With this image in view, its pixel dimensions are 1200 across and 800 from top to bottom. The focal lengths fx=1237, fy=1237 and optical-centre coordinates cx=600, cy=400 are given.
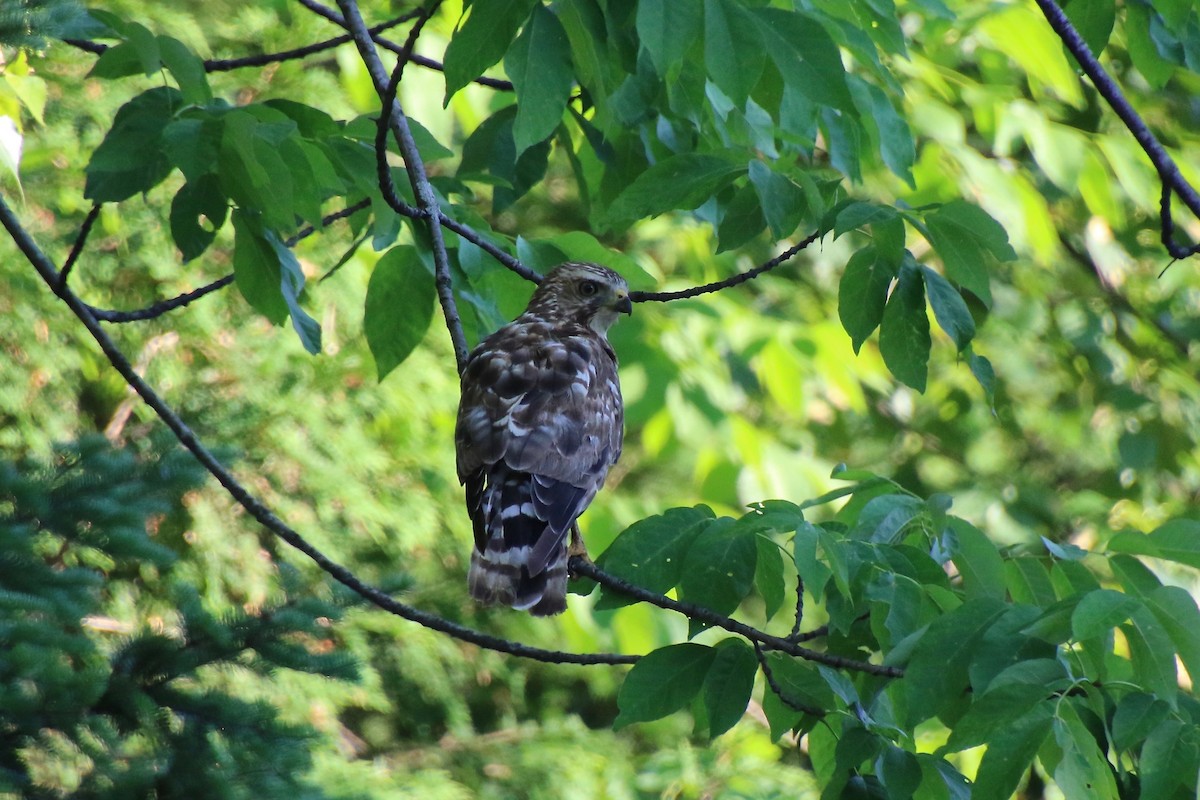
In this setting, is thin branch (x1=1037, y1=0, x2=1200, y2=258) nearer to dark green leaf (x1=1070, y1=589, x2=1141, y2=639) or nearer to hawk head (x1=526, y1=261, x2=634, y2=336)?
dark green leaf (x1=1070, y1=589, x2=1141, y2=639)

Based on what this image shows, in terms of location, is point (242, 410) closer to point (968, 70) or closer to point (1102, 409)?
point (968, 70)

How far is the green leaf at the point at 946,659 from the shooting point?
220 cm

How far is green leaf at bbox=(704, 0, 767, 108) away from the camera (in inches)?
89.4

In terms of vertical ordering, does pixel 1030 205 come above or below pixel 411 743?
above

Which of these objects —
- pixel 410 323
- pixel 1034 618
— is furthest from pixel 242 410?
pixel 1034 618

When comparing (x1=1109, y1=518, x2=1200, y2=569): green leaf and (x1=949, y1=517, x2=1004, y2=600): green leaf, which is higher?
(x1=949, y1=517, x2=1004, y2=600): green leaf

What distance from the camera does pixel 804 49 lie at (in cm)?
234

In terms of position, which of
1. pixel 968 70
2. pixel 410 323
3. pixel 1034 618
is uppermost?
pixel 968 70

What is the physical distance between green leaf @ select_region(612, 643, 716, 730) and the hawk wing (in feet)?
1.79

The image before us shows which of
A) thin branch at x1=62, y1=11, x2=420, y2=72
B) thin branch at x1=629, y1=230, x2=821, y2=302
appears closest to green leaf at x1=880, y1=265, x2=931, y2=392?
thin branch at x1=629, y1=230, x2=821, y2=302

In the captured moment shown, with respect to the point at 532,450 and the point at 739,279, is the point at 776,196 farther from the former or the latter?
the point at 532,450

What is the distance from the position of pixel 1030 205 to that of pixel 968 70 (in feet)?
6.89

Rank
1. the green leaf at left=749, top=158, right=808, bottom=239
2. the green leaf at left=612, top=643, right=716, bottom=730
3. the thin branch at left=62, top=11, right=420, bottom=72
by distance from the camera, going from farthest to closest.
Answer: the thin branch at left=62, top=11, right=420, bottom=72 < the green leaf at left=749, top=158, right=808, bottom=239 < the green leaf at left=612, top=643, right=716, bottom=730

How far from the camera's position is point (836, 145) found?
3.13 m
